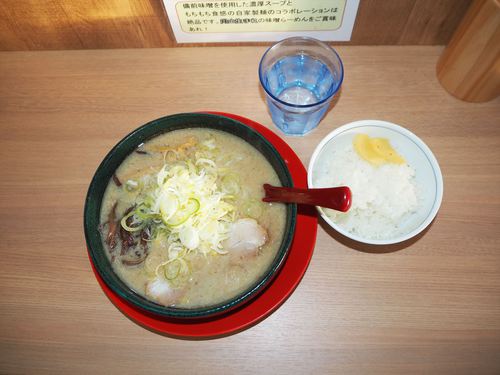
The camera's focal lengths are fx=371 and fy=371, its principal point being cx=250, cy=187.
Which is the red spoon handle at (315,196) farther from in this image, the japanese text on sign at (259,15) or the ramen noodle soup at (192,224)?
the japanese text on sign at (259,15)

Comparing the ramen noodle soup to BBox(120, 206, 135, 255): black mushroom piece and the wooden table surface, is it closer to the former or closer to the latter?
BBox(120, 206, 135, 255): black mushroom piece

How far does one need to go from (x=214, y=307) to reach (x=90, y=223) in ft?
1.62

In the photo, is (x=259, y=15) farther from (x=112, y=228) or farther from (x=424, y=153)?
(x=112, y=228)

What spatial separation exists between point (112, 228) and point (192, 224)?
0.95ft

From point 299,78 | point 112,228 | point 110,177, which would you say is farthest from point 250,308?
point 299,78

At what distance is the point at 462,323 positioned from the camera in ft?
4.26

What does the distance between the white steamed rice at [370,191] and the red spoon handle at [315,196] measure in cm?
25

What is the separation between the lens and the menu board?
150 centimetres

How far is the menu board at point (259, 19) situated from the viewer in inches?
59.2

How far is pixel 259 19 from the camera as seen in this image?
158cm

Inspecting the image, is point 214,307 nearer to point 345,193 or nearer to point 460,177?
point 345,193

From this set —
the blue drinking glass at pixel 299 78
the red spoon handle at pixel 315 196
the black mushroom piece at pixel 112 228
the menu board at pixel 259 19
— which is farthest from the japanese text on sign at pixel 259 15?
the black mushroom piece at pixel 112 228

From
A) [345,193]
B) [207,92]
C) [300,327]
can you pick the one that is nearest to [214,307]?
[300,327]

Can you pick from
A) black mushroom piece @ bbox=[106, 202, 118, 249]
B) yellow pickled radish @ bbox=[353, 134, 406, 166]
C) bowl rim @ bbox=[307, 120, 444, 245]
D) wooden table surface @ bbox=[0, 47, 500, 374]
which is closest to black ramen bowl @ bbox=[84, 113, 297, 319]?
black mushroom piece @ bbox=[106, 202, 118, 249]
